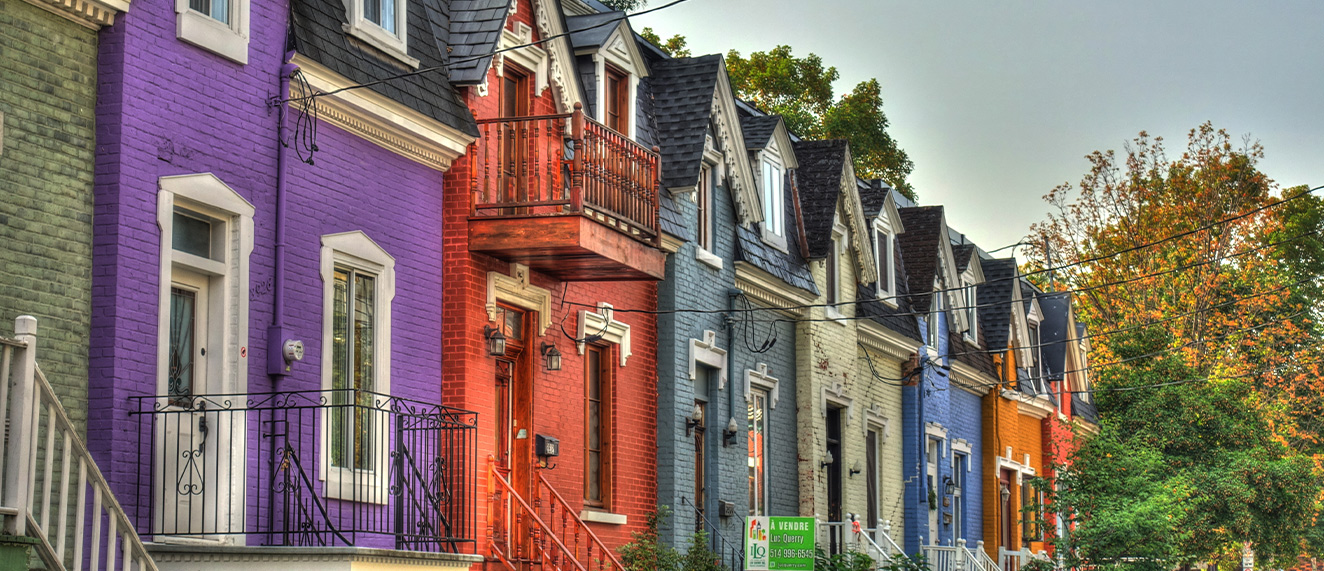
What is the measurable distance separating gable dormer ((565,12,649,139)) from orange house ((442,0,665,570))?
22 mm

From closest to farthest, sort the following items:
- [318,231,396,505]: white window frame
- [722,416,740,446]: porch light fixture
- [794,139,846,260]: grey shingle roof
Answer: [318,231,396,505]: white window frame < [722,416,740,446]: porch light fixture < [794,139,846,260]: grey shingle roof

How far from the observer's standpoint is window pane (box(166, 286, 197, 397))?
1226cm

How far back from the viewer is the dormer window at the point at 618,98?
1920 centimetres

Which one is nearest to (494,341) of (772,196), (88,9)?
(88,9)

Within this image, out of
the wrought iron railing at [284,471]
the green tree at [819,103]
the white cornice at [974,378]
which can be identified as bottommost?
the wrought iron railing at [284,471]

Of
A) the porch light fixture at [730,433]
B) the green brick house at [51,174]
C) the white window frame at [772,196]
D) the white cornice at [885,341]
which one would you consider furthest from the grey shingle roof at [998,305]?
the green brick house at [51,174]

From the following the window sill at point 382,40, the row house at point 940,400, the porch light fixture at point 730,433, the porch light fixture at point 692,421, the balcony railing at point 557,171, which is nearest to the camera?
the window sill at point 382,40

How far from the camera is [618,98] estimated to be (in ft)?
63.8

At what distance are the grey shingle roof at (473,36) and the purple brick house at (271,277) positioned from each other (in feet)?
0.39

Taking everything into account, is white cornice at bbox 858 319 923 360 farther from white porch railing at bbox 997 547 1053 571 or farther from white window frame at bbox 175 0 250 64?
white window frame at bbox 175 0 250 64

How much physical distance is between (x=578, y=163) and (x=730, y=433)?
251 inches

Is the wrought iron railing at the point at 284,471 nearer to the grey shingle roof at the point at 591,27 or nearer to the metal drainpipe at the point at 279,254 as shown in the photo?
the metal drainpipe at the point at 279,254

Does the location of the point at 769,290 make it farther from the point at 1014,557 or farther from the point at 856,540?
the point at 1014,557

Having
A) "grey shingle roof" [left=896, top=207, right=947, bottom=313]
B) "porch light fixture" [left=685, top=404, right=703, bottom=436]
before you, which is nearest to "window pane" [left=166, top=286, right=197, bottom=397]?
"porch light fixture" [left=685, top=404, right=703, bottom=436]
